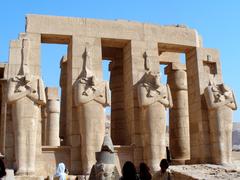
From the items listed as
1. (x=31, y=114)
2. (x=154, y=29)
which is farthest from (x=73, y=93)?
(x=154, y=29)

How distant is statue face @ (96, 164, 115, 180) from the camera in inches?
275

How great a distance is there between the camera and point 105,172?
23.0ft

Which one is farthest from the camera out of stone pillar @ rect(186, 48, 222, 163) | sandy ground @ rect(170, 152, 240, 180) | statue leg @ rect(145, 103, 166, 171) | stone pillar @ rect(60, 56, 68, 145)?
stone pillar @ rect(60, 56, 68, 145)

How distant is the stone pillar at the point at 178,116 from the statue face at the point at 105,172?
378 inches

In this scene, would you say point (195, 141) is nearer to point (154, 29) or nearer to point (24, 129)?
point (154, 29)

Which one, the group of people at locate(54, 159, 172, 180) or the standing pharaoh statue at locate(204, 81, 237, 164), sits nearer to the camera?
the group of people at locate(54, 159, 172, 180)

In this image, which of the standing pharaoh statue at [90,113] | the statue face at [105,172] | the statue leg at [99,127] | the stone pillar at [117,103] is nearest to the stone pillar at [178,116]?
the stone pillar at [117,103]

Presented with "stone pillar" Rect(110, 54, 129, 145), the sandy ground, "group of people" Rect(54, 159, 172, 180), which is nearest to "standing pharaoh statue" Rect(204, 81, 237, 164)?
the sandy ground

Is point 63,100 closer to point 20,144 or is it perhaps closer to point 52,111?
point 52,111

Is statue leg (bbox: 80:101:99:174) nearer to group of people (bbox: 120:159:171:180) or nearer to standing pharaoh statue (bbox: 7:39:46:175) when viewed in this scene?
standing pharaoh statue (bbox: 7:39:46:175)

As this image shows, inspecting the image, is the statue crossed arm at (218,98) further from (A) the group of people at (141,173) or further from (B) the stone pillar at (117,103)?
(A) the group of people at (141,173)

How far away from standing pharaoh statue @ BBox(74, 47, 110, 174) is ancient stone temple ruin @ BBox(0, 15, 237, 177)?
3 cm

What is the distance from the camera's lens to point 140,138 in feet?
44.5

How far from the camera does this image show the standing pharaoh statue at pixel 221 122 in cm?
1403
